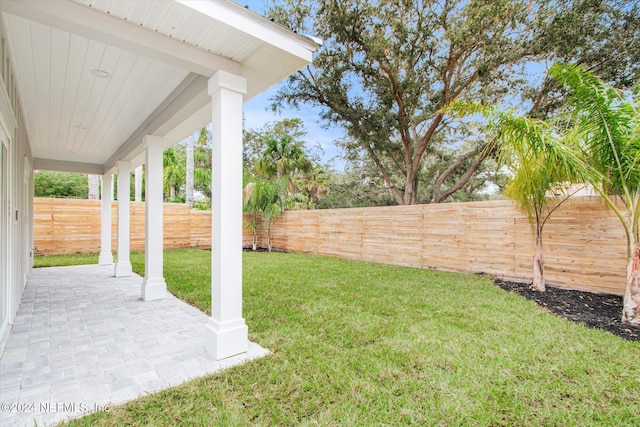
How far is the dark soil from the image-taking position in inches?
140

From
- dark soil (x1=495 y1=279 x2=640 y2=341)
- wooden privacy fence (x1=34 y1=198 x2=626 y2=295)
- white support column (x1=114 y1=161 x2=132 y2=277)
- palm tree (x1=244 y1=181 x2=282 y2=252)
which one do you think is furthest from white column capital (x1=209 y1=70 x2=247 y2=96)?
palm tree (x1=244 y1=181 x2=282 y2=252)

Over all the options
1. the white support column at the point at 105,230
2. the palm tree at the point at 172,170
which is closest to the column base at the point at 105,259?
the white support column at the point at 105,230

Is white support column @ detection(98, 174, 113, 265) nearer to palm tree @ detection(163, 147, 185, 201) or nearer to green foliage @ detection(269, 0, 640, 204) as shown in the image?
green foliage @ detection(269, 0, 640, 204)

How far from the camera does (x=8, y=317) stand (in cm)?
338

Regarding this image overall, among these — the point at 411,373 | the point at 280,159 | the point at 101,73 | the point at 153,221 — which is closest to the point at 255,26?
the point at 101,73

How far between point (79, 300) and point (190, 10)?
4664mm

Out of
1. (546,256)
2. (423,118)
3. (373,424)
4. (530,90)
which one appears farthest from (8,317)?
(530,90)

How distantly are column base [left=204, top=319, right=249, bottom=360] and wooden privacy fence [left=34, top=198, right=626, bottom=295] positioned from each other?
5.51 m

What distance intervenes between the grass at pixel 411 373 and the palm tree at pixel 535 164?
182 centimetres

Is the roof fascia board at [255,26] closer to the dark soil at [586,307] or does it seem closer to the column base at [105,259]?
the dark soil at [586,307]

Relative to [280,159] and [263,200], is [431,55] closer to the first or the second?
[280,159]

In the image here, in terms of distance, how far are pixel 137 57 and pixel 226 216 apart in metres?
Answer: 1.71

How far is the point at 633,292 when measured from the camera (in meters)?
3.68

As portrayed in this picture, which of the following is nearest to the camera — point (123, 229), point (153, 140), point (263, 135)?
point (153, 140)
